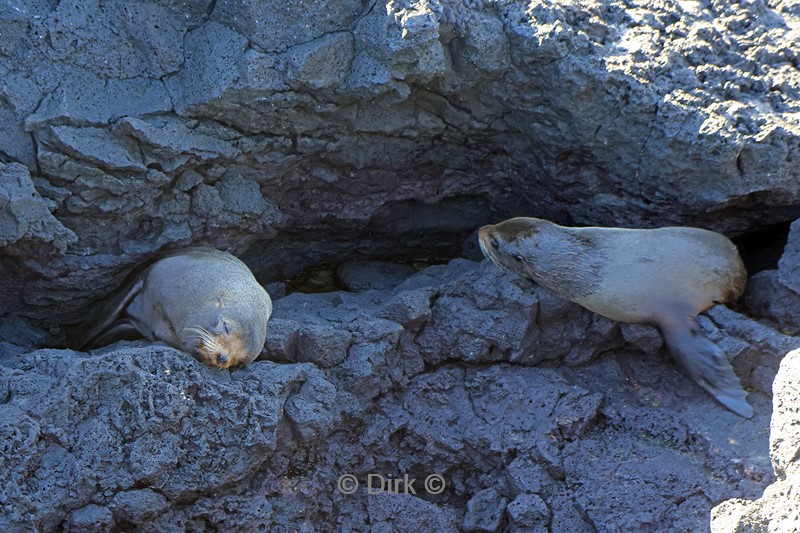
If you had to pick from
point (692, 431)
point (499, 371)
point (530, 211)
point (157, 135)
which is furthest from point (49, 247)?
point (692, 431)

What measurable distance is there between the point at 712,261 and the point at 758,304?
0.29m

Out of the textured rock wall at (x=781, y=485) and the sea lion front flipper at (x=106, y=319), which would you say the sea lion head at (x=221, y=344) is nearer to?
the sea lion front flipper at (x=106, y=319)

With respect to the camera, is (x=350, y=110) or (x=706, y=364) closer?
(x=706, y=364)

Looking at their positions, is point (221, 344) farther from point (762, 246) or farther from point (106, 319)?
point (762, 246)

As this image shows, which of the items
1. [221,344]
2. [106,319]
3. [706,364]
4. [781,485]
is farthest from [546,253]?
[106,319]

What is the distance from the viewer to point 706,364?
4.46 m

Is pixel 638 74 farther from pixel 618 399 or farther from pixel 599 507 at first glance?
pixel 599 507

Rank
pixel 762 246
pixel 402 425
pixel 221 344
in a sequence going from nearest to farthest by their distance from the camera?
1. pixel 221 344
2. pixel 402 425
3. pixel 762 246

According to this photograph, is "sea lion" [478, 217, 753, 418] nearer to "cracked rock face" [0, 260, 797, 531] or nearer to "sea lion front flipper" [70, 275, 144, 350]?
"cracked rock face" [0, 260, 797, 531]

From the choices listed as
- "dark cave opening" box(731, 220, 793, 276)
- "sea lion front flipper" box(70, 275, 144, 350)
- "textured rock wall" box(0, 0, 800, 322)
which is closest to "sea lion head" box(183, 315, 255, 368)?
"sea lion front flipper" box(70, 275, 144, 350)

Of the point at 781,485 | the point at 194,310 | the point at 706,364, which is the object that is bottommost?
the point at 194,310

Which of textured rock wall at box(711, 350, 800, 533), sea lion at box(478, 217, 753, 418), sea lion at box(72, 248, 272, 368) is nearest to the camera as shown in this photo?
textured rock wall at box(711, 350, 800, 533)

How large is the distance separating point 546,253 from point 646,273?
484 mm

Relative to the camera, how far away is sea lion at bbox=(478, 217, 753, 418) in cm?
459
